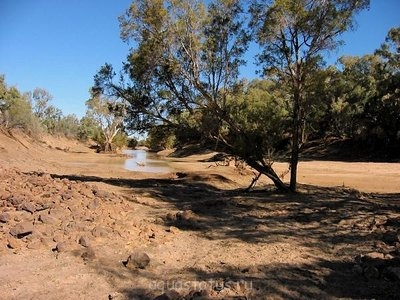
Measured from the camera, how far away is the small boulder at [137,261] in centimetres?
591

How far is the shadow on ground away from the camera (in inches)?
209

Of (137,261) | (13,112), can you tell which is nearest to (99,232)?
(137,261)

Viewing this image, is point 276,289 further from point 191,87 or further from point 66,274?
point 191,87

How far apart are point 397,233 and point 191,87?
8882mm

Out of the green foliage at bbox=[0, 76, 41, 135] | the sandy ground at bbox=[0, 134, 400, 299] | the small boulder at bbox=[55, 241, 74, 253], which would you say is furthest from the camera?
the green foliage at bbox=[0, 76, 41, 135]

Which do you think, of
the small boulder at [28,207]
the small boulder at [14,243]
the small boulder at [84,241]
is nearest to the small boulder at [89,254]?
the small boulder at [84,241]

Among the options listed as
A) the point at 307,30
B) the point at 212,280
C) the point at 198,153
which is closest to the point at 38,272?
the point at 212,280

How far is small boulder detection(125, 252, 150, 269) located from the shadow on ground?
0.64 feet

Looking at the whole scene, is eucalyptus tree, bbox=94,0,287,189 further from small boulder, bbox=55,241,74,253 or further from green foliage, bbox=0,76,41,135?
green foliage, bbox=0,76,41,135

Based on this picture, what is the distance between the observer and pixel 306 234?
8141 millimetres

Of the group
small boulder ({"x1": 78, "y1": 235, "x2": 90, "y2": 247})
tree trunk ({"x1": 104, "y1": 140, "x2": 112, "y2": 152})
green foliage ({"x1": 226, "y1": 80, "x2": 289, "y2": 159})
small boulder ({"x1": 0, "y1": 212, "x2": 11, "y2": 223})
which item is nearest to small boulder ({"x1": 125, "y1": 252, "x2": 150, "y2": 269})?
small boulder ({"x1": 78, "y1": 235, "x2": 90, "y2": 247})

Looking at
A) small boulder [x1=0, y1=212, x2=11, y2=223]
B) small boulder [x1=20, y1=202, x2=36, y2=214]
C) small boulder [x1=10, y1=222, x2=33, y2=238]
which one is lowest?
small boulder [x1=10, y1=222, x2=33, y2=238]

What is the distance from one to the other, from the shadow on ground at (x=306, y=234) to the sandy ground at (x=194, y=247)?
0.07 ft

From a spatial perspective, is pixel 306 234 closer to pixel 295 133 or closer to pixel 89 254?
pixel 89 254
